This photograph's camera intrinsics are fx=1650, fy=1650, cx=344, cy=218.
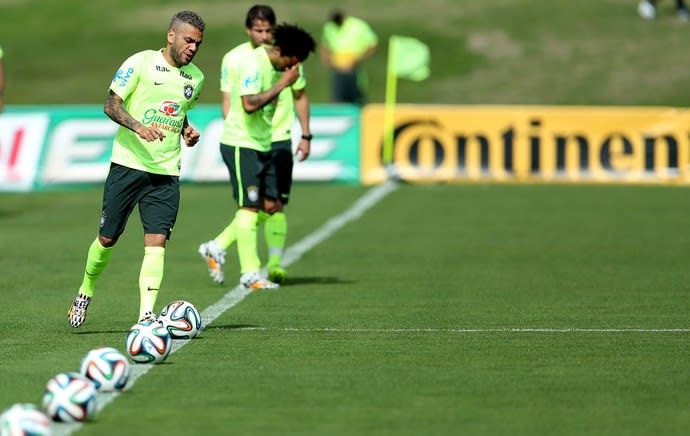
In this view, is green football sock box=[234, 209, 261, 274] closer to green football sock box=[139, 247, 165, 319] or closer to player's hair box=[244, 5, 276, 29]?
player's hair box=[244, 5, 276, 29]

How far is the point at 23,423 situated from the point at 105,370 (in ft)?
4.64

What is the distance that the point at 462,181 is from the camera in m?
26.9

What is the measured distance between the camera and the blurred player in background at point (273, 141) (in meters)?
13.6

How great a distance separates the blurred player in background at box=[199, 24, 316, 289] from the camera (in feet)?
43.0

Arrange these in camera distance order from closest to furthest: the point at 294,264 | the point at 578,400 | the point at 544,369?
the point at 578,400 → the point at 544,369 → the point at 294,264

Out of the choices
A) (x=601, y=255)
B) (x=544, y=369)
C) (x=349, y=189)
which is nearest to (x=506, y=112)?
(x=349, y=189)

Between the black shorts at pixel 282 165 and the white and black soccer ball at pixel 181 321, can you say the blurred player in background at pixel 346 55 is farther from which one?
the white and black soccer ball at pixel 181 321

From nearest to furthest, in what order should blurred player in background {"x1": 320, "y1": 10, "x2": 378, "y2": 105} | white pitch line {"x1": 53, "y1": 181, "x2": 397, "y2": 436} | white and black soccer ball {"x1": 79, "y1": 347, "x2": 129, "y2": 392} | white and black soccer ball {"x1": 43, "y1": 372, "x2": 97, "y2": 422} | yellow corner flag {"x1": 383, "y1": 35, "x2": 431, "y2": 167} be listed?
white and black soccer ball {"x1": 43, "y1": 372, "x2": 97, "y2": 422} → white pitch line {"x1": 53, "y1": 181, "x2": 397, "y2": 436} → white and black soccer ball {"x1": 79, "y1": 347, "x2": 129, "y2": 392} → yellow corner flag {"x1": 383, "y1": 35, "x2": 431, "y2": 167} → blurred player in background {"x1": 320, "y1": 10, "x2": 378, "y2": 105}

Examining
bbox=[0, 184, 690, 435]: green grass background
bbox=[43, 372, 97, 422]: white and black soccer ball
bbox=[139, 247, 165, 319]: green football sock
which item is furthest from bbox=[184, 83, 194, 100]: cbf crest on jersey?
bbox=[43, 372, 97, 422]: white and black soccer ball

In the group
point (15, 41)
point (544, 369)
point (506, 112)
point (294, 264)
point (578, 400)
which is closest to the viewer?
point (578, 400)

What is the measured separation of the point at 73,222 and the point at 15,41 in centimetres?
3060

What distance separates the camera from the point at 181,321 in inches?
402

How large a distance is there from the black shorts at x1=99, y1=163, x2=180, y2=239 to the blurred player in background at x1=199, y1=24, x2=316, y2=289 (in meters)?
2.50

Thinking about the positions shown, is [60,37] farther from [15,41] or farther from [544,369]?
[544,369]
